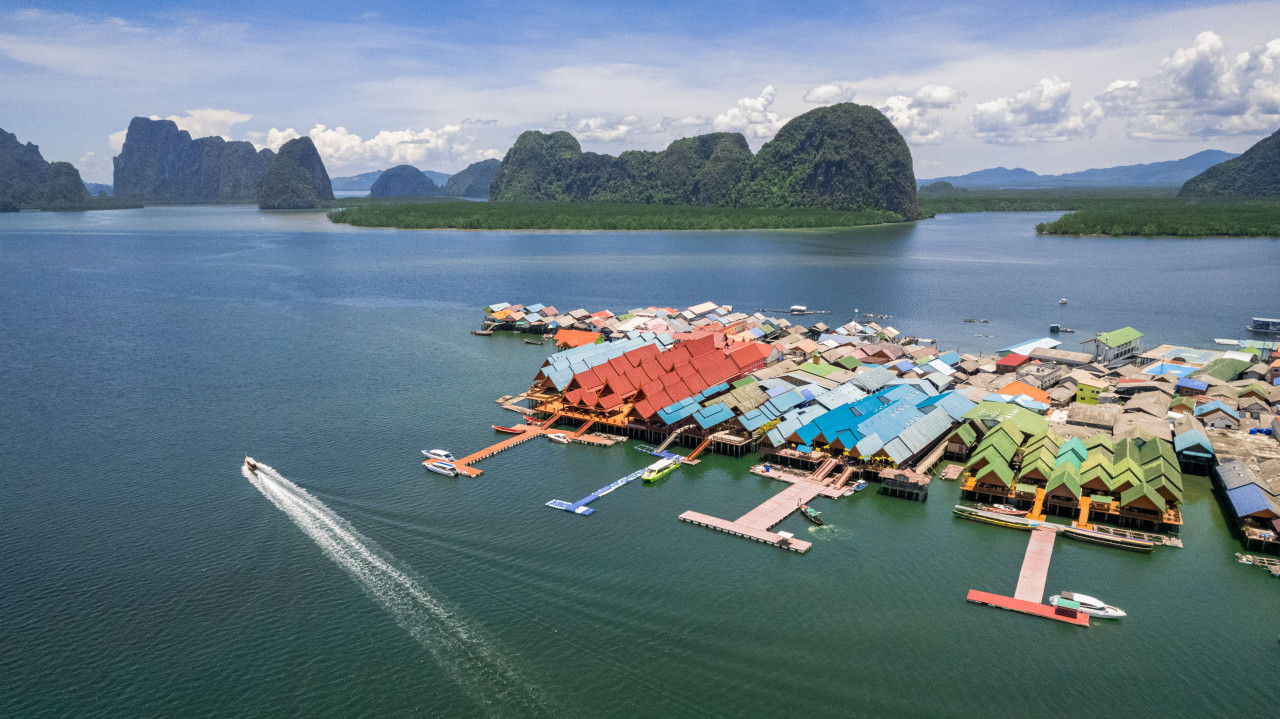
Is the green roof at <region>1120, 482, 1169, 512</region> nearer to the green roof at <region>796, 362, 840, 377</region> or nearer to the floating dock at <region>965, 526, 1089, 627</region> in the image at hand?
the floating dock at <region>965, 526, 1089, 627</region>

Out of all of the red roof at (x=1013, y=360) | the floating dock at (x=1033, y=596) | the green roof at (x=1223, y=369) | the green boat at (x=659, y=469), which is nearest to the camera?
the floating dock at (x=1033, y=596)

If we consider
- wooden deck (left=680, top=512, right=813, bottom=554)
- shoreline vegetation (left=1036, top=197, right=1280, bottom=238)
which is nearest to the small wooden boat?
wooden deck (left=680, top=512, right=813, bottom=554)

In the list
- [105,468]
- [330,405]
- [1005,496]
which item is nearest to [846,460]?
[1005,496]

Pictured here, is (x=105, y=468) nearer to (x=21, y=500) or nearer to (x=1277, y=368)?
(x=21, y=500)

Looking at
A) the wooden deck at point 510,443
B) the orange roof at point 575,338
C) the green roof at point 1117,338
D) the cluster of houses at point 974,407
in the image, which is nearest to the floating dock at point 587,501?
the wooden deck at point 510,443

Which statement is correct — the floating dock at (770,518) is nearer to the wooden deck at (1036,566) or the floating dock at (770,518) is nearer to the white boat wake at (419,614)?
the wooden deck at (1036,566)
